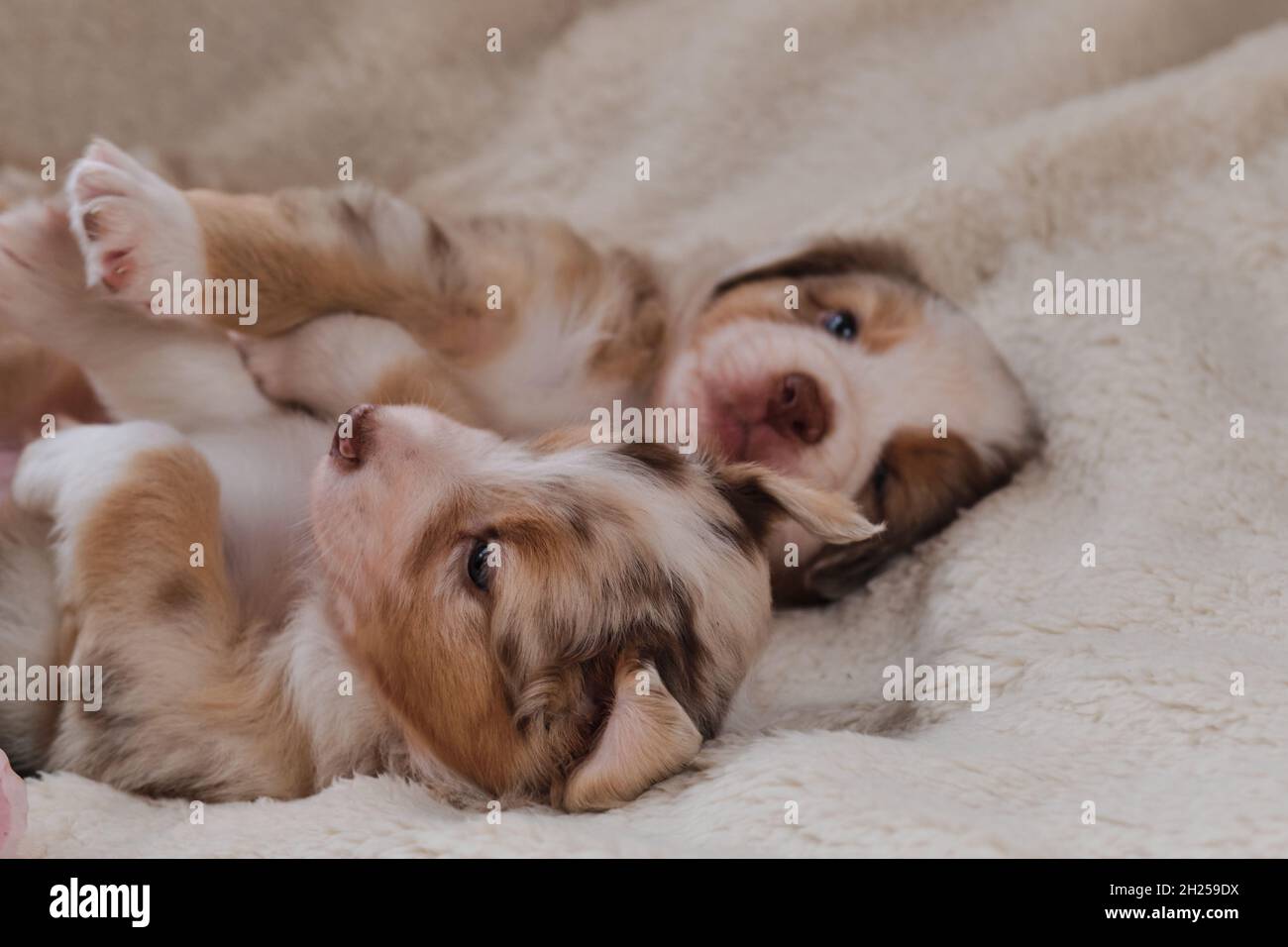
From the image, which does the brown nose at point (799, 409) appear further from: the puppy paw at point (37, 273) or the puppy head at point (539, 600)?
the puppy paw at point (37, 273)

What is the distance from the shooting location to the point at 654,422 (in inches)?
95.5

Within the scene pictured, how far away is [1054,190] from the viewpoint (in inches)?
125

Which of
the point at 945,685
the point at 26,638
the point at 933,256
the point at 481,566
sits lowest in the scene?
the point at 945,685

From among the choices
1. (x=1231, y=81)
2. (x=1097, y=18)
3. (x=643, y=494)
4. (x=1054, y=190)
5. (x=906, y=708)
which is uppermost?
(x=1097, y=18)

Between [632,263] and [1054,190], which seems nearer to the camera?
[632,263]

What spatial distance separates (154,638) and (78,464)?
0.34 m

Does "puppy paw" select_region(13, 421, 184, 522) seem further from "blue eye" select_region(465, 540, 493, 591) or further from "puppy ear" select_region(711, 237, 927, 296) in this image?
"puppy ear" select_region(711, 237, 927, 296)

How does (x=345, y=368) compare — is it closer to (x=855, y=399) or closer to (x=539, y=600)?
(x=539, y=600)

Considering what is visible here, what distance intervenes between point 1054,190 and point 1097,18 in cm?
79

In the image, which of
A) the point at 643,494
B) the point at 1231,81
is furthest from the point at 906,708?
the point at 1231,81

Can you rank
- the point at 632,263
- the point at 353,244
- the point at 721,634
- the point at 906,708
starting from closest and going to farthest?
the point at 721,634 → the point at 906,708 → the point at 353,244 → the point at 632,263

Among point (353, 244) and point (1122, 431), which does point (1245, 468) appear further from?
point (353, 244)

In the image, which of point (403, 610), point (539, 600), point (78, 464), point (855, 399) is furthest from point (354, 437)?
point (855, 399)
